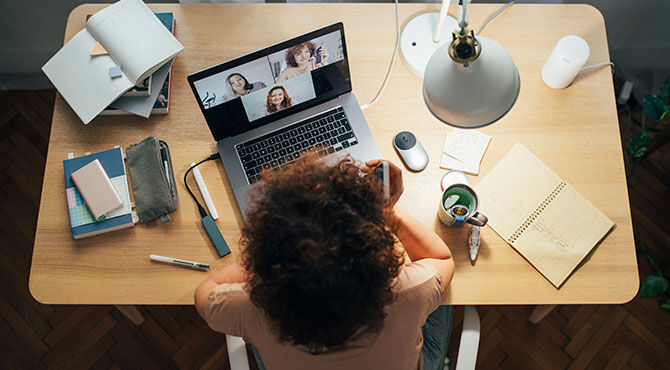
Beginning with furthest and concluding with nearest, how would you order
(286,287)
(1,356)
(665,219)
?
(665,219) → (1,356) → (286,287)

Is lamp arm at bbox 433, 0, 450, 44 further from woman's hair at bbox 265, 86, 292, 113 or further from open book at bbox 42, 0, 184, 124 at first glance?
open book at bbox 42, 0, 184, 124

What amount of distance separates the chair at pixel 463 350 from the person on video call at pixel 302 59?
2.07ft

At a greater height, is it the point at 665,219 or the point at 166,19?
the point at 166,19

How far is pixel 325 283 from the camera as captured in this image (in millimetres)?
830

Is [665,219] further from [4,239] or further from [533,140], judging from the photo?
[4,239]

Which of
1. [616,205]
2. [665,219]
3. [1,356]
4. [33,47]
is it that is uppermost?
[33,47]

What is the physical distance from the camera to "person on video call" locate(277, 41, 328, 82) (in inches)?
44.4

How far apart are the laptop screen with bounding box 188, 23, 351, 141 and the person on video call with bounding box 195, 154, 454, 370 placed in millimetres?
270

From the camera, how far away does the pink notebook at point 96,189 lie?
46.8 inches

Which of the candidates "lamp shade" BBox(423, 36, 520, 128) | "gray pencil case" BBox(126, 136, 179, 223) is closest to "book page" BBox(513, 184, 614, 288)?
"lamp shade" BBox(423, 36, 520, 128)

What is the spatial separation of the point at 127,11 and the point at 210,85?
0.40 meters

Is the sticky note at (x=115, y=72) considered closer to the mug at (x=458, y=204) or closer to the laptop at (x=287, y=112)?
the laptop at (x=287, y=112)

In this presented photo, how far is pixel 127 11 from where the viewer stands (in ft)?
4.26

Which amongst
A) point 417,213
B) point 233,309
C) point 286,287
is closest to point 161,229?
point 233,309
